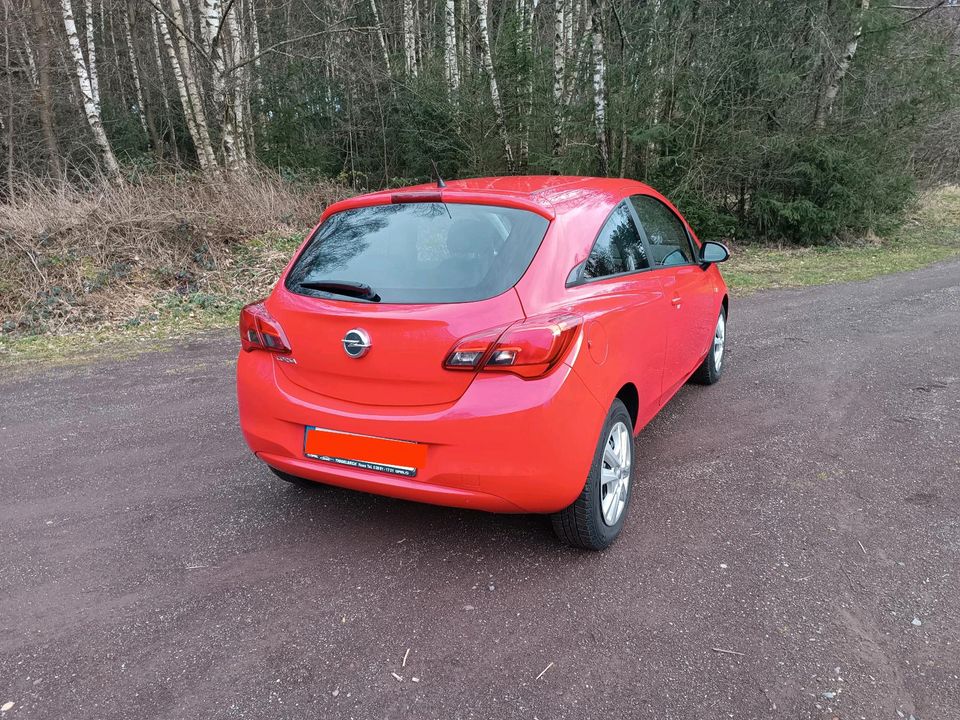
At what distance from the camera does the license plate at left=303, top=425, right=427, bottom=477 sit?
2666mm

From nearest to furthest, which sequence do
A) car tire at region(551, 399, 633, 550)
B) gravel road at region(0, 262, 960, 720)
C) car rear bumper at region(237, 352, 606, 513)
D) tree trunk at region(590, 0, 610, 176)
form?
gravel road at region(0, 262, 960, 720)
car rear bumper at region(237, 352, 606, 513)
car tire at region(551, 399, 633, 550)
tree trunk at region(590, 0, 610, 176)

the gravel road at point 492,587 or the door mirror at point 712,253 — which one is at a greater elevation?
the door mirror at point 712,253

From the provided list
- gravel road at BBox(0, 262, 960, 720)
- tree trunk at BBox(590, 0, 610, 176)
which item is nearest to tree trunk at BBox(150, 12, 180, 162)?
tree trunk at BBox(590, 0, 610, 176)

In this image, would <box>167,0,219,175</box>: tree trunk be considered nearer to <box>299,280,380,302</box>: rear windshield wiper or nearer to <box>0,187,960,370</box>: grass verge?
<box>0,187,960,370</box>: grass verge

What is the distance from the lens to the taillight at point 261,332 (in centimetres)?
296

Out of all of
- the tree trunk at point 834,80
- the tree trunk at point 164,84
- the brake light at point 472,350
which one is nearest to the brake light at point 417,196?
the brake light at point 472,350

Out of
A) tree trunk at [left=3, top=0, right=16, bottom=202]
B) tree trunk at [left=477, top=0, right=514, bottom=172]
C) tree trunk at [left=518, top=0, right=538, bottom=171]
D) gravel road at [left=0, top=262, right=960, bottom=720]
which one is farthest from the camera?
tree trunk at [left=3, top=0, right=16, bottom=202]

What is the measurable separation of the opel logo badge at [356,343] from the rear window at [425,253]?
19 cm

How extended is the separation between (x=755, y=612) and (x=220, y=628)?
2104 mm

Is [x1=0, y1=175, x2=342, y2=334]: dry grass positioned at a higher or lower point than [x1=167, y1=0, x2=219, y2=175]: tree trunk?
lower

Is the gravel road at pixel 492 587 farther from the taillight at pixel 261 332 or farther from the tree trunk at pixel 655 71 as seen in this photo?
the tree trunk at pixel 655 71

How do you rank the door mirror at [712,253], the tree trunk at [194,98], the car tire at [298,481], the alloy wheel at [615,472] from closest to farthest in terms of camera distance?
the alloy wheel at [615,472], the car tire at [298,481], the door mirror at [712,253], the tree trunk at [194,98]

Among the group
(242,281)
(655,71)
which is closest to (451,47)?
(655,71)

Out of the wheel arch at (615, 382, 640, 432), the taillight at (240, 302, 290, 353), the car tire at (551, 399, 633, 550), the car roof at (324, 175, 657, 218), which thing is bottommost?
the car tire at (551, 399, 633, 550)
